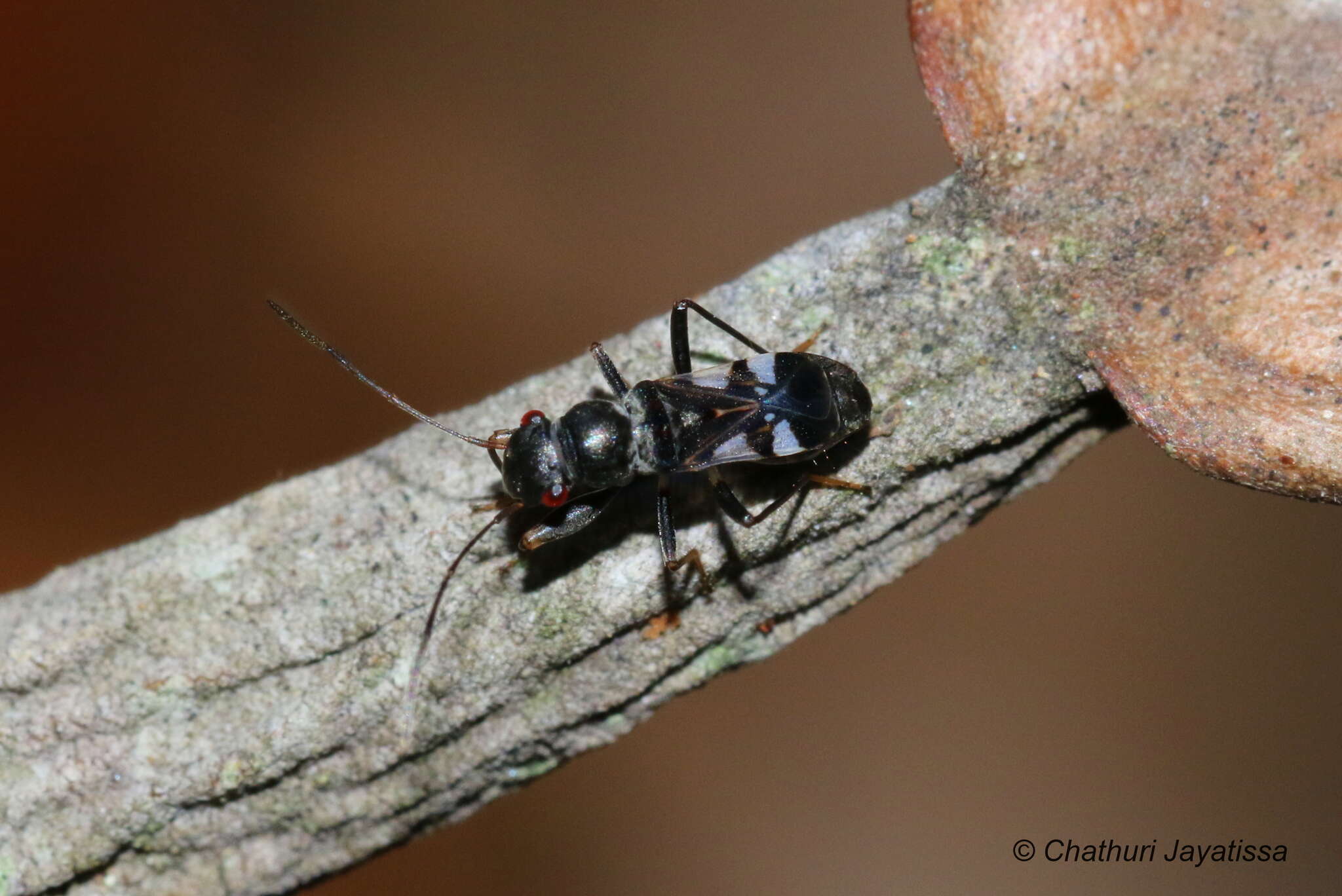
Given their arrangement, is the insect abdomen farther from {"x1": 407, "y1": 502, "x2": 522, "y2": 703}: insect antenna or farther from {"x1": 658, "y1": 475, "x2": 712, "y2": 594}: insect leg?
{"x1": 407, "y1": 502, "x2": 522, "y2": 703}: insect antenna

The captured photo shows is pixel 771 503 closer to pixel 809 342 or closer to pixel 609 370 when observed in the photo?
pixel 809 342

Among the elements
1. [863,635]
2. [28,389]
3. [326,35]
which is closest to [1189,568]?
[863,635]

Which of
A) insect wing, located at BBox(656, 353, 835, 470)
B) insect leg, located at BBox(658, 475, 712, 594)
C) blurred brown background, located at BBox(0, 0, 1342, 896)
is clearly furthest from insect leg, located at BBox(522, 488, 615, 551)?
blurred brown background, located at BBox(0, 0, 1342, 896)

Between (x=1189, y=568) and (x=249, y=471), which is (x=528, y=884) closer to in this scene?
(x=249, y=471)

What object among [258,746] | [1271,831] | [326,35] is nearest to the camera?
[258,746]

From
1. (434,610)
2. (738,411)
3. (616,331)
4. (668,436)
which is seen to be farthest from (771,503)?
(616,331)

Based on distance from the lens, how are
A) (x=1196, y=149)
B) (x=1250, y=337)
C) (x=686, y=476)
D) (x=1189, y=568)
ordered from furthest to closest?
(x=1189, y=568) → (x=686, y=476) → (x=1196, y=149) → (x=1250, y=337)

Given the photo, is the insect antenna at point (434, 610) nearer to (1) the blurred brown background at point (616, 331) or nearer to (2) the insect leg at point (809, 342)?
(2) the insect leg at point (809, 342)
